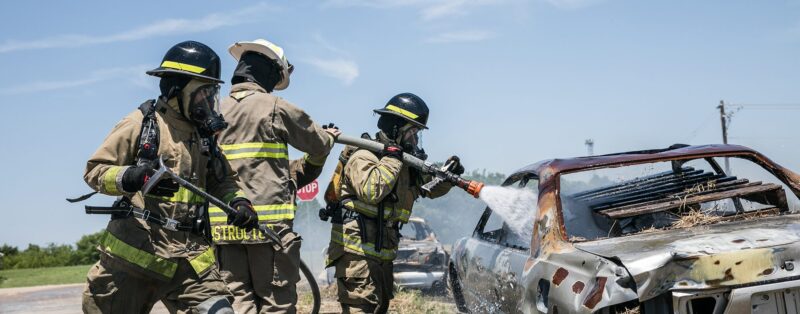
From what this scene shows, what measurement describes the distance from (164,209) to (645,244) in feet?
8.06

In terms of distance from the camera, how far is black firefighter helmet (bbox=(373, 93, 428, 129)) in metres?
6.55

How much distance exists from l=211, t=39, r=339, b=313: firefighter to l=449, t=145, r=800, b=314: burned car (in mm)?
1414

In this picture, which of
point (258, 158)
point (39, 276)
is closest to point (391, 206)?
point (258, 158)

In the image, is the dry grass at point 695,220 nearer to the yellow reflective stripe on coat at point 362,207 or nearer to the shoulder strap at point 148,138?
the yellow reflective stripe on coat at point 362,207

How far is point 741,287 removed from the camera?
13.0 feet

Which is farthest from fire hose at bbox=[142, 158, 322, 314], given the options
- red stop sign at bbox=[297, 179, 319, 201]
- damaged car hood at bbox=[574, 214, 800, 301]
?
red stop sign at bbox=[297, 179, 319, 201]

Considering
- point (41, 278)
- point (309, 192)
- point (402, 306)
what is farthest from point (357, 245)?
point (41, 278)

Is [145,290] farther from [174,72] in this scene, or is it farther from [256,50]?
[256,50]

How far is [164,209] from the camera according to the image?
4.43m

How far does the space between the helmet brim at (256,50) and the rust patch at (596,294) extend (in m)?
2.59

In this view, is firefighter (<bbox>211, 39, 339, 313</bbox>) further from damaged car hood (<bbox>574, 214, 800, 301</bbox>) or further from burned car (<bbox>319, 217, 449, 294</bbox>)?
burned car (<bbox>319, 217, 449, 294</bbox>)

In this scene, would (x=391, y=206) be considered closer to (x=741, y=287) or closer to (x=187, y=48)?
(x=187, y=48)

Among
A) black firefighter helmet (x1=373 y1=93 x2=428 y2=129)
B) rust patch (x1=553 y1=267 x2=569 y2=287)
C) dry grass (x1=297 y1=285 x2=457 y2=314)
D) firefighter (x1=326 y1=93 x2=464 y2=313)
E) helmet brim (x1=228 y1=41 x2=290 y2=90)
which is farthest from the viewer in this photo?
dry grass (x1=297 y1=285 x2=457 y2=314)

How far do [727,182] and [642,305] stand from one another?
2103 mm
